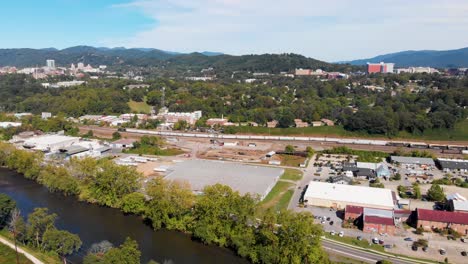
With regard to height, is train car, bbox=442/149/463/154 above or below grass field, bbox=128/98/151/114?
below

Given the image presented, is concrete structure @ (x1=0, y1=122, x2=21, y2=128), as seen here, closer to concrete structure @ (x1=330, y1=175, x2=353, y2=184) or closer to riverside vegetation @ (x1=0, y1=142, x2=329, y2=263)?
riverside vegetation @ (x1=0, y1=142, x2=329, y2=263)

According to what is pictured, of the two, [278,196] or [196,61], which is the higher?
[196,61]

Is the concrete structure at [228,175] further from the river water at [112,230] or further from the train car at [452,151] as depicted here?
→ the train car at [452,151]

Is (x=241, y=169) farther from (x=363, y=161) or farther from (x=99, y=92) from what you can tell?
(x=99, y=92)

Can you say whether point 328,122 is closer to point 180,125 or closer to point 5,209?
point 180,125

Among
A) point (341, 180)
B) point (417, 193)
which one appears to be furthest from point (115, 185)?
point (417, 193)

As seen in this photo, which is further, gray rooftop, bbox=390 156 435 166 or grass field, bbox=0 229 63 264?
gray rooftop, bbox=390 156 435 166

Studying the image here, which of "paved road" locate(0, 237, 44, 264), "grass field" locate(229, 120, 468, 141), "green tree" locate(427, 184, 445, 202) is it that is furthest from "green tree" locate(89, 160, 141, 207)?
"grass field" locate(229, 120, 468, 141)
